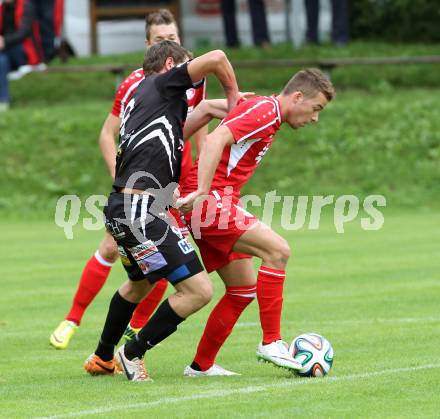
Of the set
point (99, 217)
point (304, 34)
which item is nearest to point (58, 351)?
point (99, 217)

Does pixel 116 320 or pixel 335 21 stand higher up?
pixel 116 320

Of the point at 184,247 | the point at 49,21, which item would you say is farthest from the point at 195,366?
the point at 49,21

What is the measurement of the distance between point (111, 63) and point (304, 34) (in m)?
4.58

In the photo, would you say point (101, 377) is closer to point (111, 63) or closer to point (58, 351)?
point (58, 351)

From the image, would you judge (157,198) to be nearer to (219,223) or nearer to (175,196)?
(175,196)

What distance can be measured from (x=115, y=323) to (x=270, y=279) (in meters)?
1.06

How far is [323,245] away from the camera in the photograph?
625 inches

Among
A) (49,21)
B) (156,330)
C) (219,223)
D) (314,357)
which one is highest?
(219,223)

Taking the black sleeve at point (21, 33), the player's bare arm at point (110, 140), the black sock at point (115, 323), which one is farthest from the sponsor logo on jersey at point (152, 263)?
the black sleeve at point (21, 33)

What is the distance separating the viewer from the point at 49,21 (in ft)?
78.8

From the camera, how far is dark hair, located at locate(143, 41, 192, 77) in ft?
25.7

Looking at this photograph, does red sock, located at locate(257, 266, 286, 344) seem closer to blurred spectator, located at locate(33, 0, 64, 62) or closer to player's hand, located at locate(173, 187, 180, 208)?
player's hand, located at locate(173, 187, 180, 208)

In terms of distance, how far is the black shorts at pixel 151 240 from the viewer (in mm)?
7367

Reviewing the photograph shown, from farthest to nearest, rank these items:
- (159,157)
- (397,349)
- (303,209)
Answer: (303,209) < (397,349) < (159,157)
